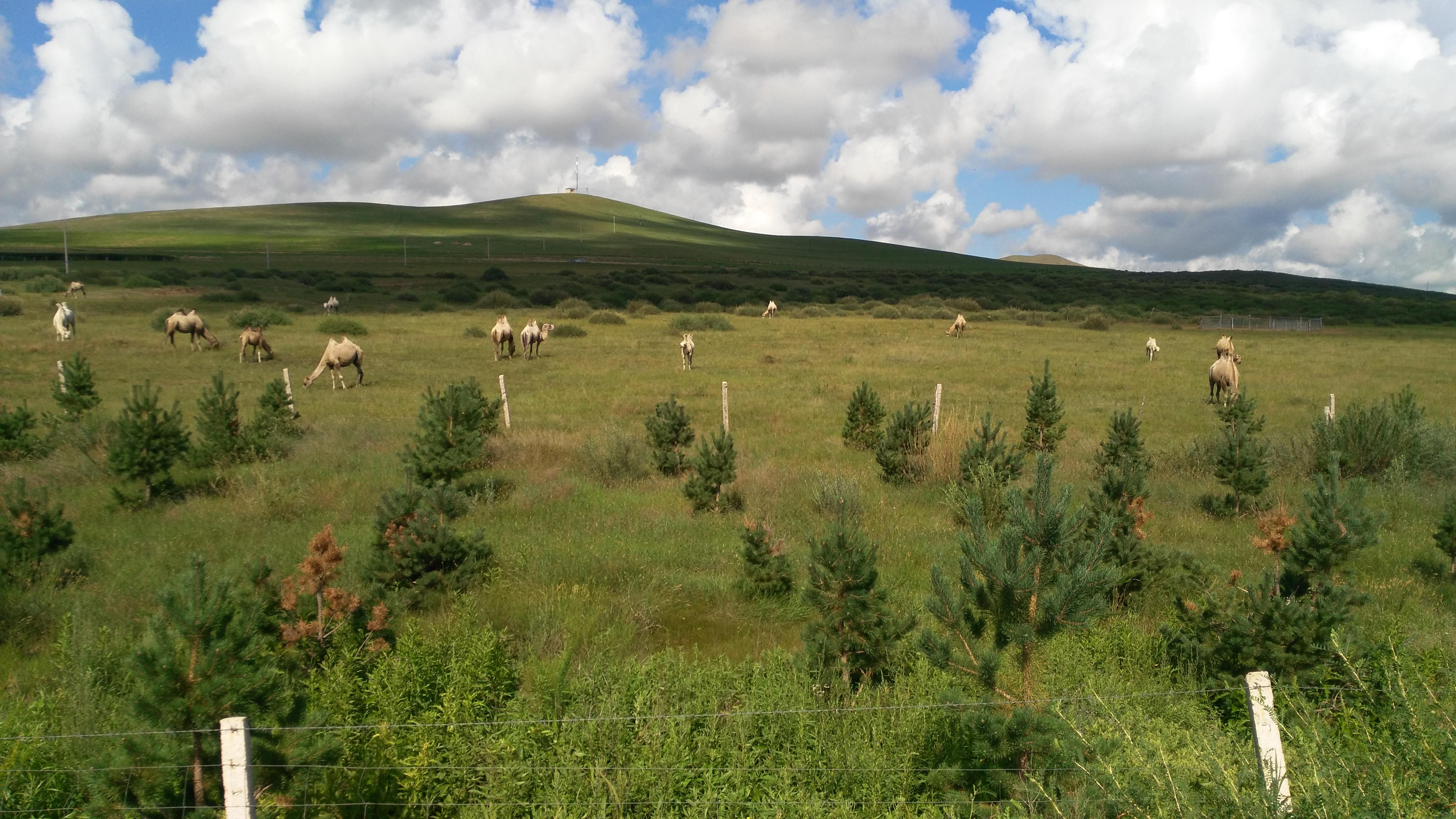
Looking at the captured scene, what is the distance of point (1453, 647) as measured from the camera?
6988 millimetres

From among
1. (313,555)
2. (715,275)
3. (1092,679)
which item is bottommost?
(1092,679)

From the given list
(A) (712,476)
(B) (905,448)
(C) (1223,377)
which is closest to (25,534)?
(A) (712,476)

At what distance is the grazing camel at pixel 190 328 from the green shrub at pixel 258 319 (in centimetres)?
364

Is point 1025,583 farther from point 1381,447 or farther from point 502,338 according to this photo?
point 502,338

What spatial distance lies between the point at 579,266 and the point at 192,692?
82477 mm

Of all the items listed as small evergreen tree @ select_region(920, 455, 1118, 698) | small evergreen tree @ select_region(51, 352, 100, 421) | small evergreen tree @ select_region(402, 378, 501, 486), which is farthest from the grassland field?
small evergreen tree @ select_region(920, 455, 1118, 698)

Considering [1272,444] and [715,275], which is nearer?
[1272,444]

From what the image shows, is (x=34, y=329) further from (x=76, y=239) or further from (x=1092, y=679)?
(x=76, y=239)

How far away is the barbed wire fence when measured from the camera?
12.5 ft

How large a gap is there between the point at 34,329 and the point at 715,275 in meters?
54.1

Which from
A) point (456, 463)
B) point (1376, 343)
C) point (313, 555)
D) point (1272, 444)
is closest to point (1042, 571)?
point (313, 555)

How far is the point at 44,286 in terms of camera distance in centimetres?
4284

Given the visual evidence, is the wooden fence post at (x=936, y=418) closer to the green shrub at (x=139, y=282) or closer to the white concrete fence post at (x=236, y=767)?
the white concrete fence post at (x=236, y=767)

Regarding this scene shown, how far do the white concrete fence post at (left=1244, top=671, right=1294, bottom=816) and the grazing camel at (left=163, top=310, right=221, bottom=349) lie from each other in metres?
29.9
